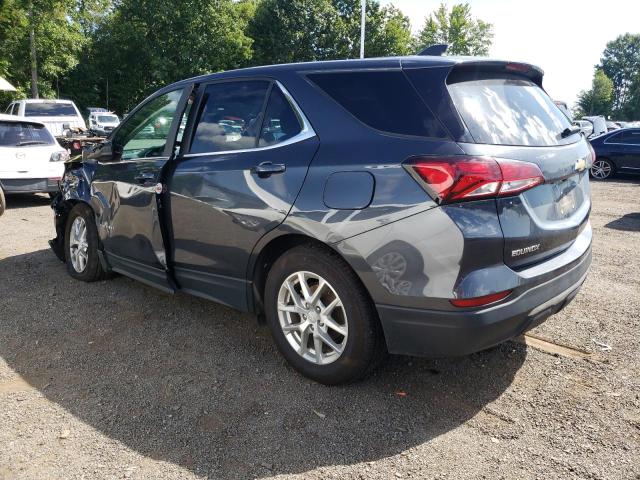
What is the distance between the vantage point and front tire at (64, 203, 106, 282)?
15.5ft

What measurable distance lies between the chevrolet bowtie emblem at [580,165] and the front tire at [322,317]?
1426mm

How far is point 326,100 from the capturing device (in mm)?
2920

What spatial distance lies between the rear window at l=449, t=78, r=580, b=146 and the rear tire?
12908 millimetres

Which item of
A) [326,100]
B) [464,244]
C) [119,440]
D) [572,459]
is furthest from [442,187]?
[119,440]

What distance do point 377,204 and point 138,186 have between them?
213 centimetres

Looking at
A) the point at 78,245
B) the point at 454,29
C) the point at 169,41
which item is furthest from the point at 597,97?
the point at 78,245

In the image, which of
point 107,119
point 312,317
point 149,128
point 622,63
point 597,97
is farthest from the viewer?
point 622,63

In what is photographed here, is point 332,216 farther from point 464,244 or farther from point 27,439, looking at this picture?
point 27,439

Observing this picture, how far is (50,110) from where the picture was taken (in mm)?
16562

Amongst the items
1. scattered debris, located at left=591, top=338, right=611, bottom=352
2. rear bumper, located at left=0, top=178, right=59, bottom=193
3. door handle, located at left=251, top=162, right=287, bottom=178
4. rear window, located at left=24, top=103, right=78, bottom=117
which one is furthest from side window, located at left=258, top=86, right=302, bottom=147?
rear window, located at left=24, top=103, right=78, bottom=117

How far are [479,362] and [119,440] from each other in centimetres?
212

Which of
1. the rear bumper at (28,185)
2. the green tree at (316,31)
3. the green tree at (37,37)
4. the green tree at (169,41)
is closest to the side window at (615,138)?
the rear bumper at (28,185)

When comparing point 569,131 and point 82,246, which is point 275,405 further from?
point 82,246

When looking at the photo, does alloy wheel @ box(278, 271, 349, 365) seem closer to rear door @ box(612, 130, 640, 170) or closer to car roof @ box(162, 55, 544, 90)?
car roof @ box(162, 55, 544, 90)
